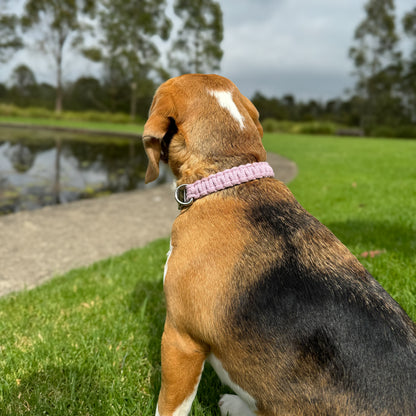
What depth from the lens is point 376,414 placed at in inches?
55.0

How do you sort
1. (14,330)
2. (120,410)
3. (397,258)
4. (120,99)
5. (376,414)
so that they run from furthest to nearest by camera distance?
1. (120,99)
2. (397,258)
3. (14,330)
4. (120,410)
5. (376,414)

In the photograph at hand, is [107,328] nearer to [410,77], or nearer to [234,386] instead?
[234,386]

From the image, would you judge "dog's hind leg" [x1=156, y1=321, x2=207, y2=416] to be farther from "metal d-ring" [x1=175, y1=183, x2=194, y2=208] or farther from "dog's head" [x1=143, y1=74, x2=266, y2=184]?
"dog's head" [x1=143, y1=74, x2=266, y2=184]

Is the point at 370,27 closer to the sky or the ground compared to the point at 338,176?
closer to the sky

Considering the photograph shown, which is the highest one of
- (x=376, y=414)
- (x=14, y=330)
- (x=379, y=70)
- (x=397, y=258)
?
(x=379, y=70)

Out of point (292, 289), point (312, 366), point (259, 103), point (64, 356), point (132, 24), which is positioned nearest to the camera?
point (312, 366)

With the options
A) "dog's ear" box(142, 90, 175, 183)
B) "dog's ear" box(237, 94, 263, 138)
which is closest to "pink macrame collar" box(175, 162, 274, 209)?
"dog's ear" box(142, 90, 175, 183)

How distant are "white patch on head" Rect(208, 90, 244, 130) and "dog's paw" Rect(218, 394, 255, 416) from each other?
1.57 m

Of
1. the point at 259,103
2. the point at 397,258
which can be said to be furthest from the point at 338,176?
the point at 259,103

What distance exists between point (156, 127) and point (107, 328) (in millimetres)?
1977

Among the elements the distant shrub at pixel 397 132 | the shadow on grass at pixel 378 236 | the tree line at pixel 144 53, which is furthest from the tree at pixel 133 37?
the shadow on grass at pixel 378 236

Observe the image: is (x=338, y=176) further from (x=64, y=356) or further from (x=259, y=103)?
(x=259, y=103)

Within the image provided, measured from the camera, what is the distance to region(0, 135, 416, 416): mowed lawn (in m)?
2.36

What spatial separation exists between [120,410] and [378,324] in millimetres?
1636
